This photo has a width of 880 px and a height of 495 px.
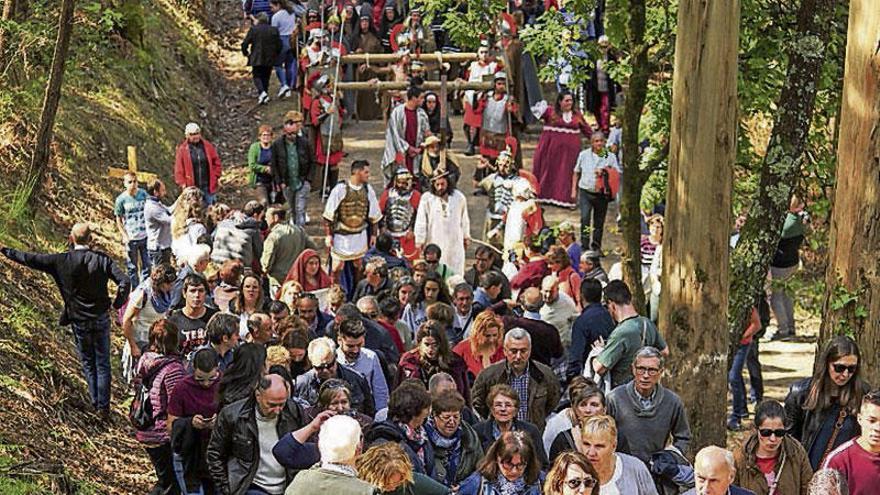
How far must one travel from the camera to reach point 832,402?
1066 cm

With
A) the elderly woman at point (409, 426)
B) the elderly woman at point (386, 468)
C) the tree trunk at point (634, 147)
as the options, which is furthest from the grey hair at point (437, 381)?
the tree trunk at point (634, 147)

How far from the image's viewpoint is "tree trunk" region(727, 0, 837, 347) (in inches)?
555

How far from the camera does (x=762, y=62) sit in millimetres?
15430

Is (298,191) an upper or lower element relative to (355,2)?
lower

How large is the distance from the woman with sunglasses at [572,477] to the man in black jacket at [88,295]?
20.1 ft

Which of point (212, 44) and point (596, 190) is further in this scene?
point (212, 44)

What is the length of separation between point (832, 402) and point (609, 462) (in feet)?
6.89

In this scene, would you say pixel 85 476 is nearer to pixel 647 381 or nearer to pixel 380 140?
pixel 647 381

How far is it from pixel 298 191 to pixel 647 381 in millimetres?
11716

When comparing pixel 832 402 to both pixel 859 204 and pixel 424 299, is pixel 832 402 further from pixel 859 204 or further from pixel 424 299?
pixel 424 299

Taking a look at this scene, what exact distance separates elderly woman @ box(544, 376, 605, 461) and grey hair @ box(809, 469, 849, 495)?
5.12 ft

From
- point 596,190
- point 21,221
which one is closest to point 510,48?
point 596,190

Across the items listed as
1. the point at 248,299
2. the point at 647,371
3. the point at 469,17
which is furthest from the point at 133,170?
the point at 647,371

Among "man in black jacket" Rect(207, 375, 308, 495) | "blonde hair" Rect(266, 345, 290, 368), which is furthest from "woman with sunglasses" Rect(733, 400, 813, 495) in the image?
"blonde hair" Rect(266, 345, 290, 368)
